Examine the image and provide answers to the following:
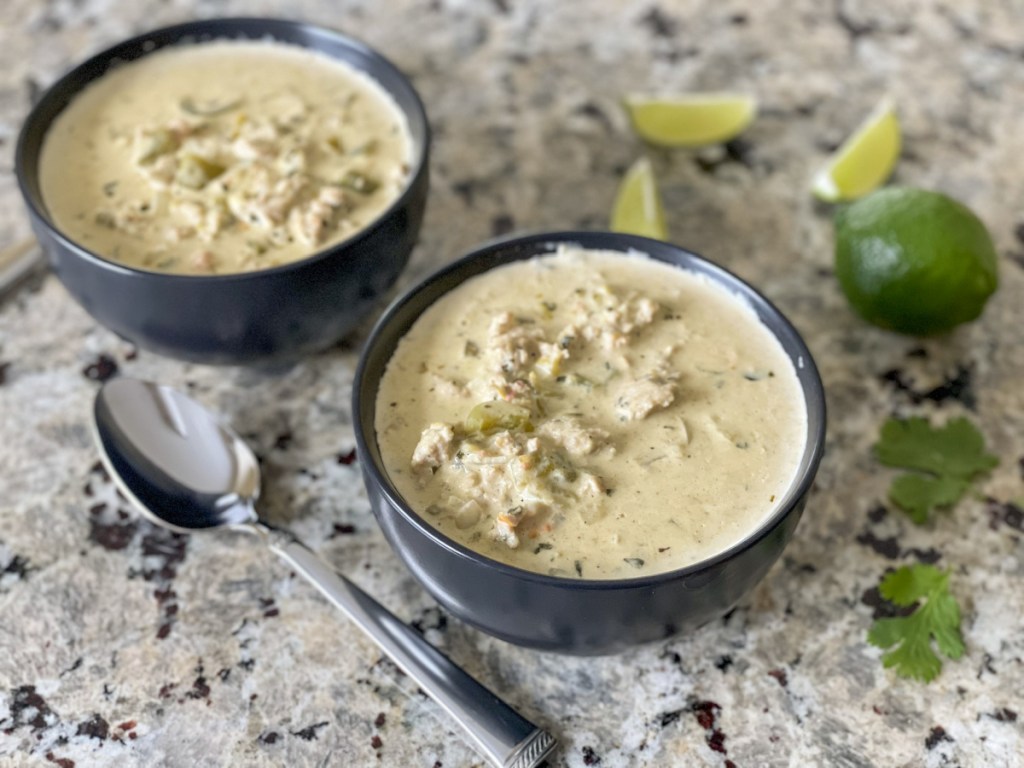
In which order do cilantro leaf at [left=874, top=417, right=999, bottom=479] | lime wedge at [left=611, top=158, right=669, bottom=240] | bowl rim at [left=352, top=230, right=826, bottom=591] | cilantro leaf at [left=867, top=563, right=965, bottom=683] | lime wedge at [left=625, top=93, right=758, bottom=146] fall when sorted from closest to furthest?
bowl rim at [left=352, top=230, right=826, bottom=591], cilantro leaf at [left=867, top=563, right=965, bottom=683], cilantro leaf at [left=874, top=417, right=999, bottom=479], lime wedge at [left=611, top=158, right=669, bottom=240], lime wedge at [left=625, top=93, right=758, bottom=146]

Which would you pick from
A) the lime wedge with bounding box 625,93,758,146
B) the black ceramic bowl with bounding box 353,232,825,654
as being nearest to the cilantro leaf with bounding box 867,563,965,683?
the black ceramic bowl with bounding box 353,232,825,654

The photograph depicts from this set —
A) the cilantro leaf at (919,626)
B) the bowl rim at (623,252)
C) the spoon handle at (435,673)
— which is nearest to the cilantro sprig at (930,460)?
the cilantro leaf at (919,626)

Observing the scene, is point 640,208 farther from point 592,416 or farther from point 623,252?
point 592,416

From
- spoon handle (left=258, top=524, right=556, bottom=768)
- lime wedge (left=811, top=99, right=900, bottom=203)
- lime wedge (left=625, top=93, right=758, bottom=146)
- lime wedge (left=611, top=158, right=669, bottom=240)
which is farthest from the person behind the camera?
lime wedge (left=625, top=93, right=758, bottom=146)

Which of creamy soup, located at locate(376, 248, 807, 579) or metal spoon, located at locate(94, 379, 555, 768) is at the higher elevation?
creamy soup, located at locate(376, 248, 807, 579)

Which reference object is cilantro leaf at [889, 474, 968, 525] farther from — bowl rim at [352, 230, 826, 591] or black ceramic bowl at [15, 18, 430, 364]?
black ceramic bowl at [15, 18, 430, 364]

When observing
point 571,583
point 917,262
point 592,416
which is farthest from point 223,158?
point 917,262

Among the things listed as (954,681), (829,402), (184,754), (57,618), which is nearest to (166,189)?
(57,618)

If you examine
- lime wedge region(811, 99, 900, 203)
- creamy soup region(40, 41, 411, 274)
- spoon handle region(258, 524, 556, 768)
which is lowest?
lime wedge region(811, 99, 900, 203)
